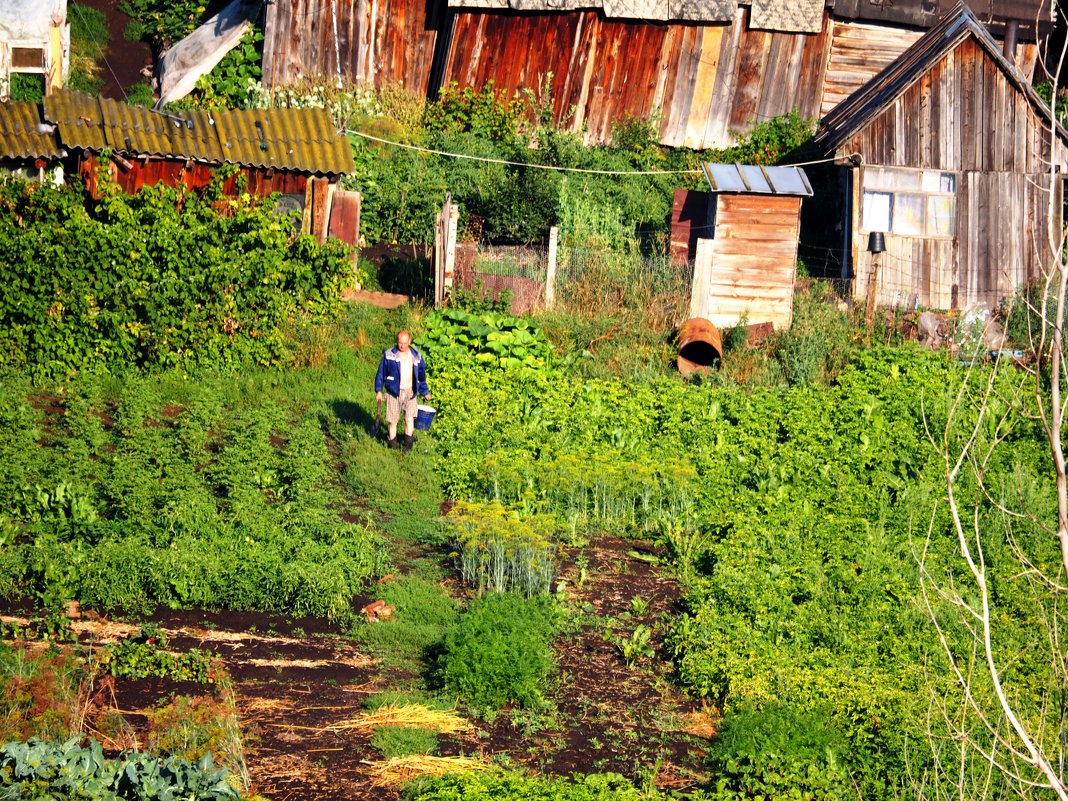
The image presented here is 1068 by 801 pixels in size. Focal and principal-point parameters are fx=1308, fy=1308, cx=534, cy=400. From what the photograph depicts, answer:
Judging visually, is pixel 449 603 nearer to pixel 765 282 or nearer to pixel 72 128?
pixel 765 282

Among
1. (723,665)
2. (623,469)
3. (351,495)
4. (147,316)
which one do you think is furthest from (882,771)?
(147,316)

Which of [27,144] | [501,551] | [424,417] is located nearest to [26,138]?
[27,144]

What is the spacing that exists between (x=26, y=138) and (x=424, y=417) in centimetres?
802

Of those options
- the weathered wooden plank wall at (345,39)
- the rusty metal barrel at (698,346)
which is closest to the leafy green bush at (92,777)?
the rusty metal barrel at (698,346)

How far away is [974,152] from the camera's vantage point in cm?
2136

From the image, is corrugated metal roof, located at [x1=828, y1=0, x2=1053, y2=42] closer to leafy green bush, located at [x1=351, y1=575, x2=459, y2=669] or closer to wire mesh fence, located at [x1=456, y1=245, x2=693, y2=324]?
wire mesh fence, located at [x1=456, y1=245, x2=693, y2=324]

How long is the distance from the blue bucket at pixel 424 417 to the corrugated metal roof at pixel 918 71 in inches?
372

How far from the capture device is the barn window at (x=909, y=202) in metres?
21.2

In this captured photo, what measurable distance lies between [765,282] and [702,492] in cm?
585

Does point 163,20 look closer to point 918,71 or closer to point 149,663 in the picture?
point 918,71

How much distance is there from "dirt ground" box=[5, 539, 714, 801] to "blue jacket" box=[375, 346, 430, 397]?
4.30m

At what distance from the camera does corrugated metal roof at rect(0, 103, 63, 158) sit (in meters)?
18.7

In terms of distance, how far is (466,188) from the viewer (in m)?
22.6

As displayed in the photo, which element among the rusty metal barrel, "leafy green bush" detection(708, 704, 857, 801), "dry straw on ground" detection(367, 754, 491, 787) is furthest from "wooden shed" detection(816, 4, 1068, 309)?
"dry straw on ground" detection(367, 754, 491, 787)
